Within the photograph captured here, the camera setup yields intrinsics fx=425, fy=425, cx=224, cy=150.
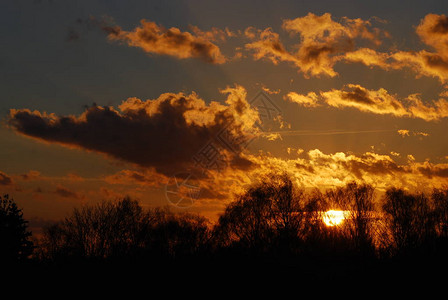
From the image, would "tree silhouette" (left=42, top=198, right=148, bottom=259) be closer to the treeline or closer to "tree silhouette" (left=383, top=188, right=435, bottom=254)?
the treeline

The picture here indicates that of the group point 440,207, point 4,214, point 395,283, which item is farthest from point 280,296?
point 4,214

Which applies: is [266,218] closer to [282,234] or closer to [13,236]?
[282,234]

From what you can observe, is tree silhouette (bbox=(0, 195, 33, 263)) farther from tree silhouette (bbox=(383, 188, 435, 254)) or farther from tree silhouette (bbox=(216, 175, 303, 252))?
tree silhouette (bbox=(383, 188, 435, 254))

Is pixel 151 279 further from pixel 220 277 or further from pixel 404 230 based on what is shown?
pixel 404 230

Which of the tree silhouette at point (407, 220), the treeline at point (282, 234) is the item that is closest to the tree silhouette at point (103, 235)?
the treeline at point (282, 234)

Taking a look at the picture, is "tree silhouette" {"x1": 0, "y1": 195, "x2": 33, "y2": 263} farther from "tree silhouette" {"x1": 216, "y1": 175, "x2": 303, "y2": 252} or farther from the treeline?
"tree silhouette" {"x1": 216, "y1": 175, "x2": 303, "y2": 252}

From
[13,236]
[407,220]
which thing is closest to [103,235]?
[13,236]

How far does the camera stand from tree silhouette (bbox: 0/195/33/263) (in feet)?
174

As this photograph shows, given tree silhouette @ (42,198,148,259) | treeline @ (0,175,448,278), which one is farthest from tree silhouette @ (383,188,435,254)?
tree silhouette @ (42,198,148,259)

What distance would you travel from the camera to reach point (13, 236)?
55.0m

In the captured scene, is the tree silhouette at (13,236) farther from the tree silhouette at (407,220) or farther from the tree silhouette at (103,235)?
the tree silhouette at (407,220)

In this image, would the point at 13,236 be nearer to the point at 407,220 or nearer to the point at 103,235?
the point at 103,235

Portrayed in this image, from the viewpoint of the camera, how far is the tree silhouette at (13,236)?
53.2 m

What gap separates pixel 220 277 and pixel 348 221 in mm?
17936
